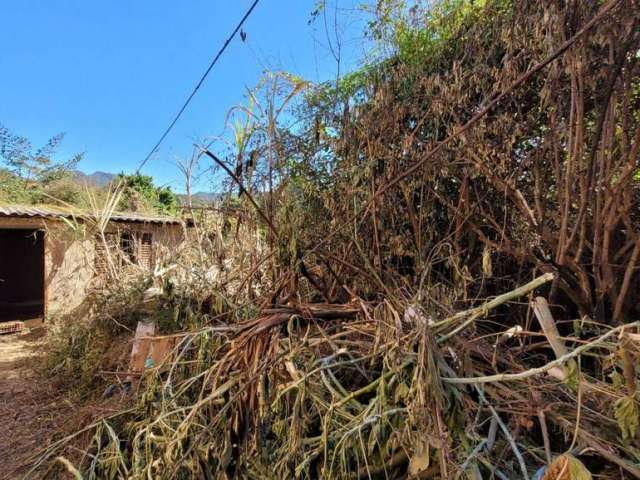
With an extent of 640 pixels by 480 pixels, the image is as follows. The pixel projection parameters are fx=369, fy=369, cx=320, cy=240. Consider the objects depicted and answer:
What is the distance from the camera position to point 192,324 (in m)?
2.95

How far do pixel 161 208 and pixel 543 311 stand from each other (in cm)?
1622

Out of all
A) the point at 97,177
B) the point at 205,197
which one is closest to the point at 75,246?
the point at 205,197

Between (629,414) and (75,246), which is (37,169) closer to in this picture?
(75,246)

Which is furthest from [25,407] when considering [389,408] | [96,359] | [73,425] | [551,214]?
[551,214]

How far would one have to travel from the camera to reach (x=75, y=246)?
8.55m

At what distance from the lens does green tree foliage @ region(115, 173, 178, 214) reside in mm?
14398

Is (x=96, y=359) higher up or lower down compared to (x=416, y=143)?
lower down

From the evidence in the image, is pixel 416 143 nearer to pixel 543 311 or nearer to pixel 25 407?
pixel 543 311

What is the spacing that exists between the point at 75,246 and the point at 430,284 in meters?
8.61

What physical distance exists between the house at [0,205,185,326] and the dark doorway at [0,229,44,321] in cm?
23

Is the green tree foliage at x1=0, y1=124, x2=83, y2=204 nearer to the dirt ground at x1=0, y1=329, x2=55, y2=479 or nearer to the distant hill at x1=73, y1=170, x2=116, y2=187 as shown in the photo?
the distant hill at x1=73, y1=170, x2=116, y2=187

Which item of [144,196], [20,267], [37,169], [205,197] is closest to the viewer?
[205,197]

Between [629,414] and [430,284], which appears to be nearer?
[629,414]

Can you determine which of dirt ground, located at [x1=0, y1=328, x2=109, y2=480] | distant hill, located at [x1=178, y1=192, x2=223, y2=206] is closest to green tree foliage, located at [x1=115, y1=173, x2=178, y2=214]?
dirt ground, located at [x1=0, y1=328, x2=109, y2=480]
